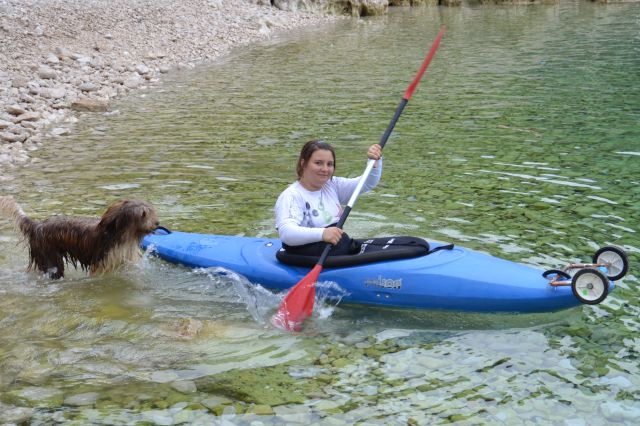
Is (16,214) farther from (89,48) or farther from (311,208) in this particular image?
(89,48)

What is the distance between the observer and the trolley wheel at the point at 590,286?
444 cm

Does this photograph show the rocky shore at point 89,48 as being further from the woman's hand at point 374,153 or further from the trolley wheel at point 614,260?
the trolley wheel at point 614,260

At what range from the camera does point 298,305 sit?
5.04 m

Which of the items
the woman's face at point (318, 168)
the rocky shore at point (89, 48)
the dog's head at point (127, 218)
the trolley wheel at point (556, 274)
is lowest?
the trolley wheel at point (556, 274)

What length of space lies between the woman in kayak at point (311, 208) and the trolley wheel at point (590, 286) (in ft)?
5.29

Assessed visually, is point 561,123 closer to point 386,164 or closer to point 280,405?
point 386,164

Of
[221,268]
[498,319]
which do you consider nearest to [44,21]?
[221,268]

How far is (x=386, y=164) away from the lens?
874cm

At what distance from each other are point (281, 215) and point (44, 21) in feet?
47.7

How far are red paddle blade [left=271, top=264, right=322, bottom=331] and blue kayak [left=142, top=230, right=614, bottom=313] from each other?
0.15 meters

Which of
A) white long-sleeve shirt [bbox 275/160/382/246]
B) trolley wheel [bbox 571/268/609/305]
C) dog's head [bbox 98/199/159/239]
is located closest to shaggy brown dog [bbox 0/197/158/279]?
dog's head [bbox 98/199/159/239]

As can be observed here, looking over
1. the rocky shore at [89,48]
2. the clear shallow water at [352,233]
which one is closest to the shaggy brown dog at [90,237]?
the clear shallow water at [352,233]

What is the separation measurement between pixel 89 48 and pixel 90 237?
11.8 metres

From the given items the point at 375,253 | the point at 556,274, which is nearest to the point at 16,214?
the point at 375,253
